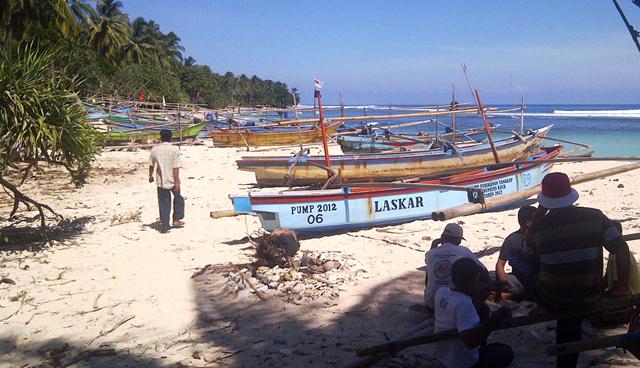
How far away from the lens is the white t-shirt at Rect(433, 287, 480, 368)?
9.78 ft

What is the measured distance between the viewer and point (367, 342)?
13.6 feet

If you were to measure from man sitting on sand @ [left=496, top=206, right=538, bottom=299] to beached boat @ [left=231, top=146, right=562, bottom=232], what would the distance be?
183 cm

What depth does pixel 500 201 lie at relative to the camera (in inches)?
313

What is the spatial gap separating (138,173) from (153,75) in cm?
2426

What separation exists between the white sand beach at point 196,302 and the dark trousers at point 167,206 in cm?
25

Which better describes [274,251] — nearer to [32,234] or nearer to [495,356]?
[495,356]

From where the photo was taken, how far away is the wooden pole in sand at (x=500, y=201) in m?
5.38

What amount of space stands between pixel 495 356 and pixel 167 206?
5793 mm

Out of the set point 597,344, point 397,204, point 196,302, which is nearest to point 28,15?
point 397,204

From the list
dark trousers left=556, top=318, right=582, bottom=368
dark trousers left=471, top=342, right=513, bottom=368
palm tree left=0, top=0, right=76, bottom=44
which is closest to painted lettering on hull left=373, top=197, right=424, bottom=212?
dark trousers left=471, top=342, right=513, bottom=368

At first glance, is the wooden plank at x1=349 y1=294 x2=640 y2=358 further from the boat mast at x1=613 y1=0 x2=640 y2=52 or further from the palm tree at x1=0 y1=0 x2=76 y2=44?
the palm tree at x1=0 y1=0 x2=76 y2=44

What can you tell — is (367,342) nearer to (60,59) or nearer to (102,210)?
(60,59)

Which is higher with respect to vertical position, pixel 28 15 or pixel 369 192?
pixel 28 15

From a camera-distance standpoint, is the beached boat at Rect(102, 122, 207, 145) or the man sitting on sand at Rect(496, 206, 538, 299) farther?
the beached boat at Rect(102, 122, 207, 145)
